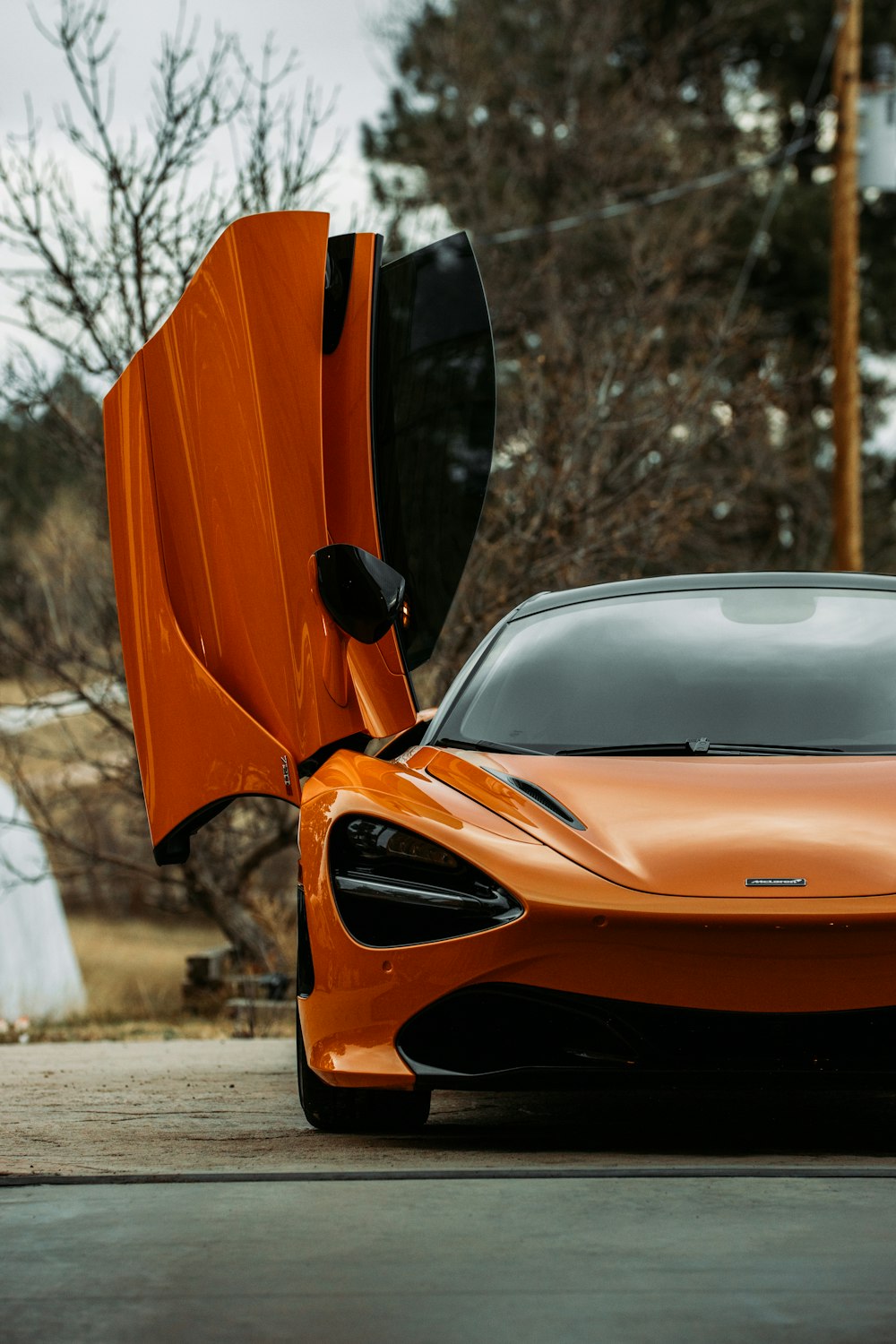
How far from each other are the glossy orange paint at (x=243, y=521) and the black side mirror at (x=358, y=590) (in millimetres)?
84

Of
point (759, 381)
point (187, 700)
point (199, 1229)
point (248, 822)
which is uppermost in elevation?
point (759, 381)

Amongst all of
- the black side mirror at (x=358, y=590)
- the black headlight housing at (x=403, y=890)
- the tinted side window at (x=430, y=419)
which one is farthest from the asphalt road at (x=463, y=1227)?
the tinted side window at (x=430, y=419)

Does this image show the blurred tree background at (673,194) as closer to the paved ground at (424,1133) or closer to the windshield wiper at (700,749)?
the paved ground at (424,1133)

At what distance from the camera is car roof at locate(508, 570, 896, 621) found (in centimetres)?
515

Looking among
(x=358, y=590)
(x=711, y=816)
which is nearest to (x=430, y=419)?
(x=358, y=590)

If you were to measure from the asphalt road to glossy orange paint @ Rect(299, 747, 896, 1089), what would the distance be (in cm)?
32

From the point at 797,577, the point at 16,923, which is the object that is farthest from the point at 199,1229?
the point at 16,923

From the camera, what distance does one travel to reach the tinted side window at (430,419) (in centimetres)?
513

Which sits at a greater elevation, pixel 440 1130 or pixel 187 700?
pixel 187 700

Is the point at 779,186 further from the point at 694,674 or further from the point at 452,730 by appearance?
the point at 452,730

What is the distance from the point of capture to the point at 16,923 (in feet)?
50.7

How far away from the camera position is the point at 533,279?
1831cm

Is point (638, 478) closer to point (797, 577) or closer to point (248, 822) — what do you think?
point (248, 822)

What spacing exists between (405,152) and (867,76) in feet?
23.8
